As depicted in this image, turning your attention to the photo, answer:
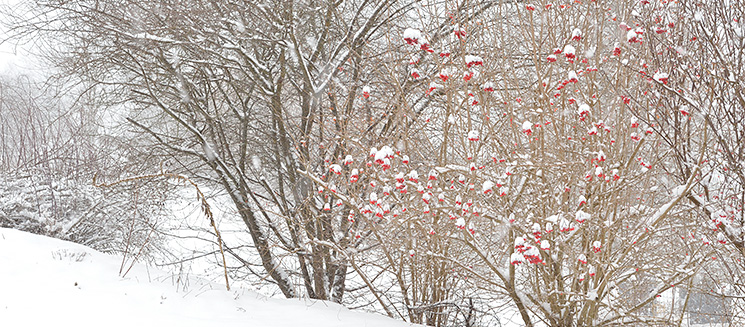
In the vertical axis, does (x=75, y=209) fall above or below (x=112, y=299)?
above

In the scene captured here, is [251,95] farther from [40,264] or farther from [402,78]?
[40,264]

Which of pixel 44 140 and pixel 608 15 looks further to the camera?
pixel 44 140

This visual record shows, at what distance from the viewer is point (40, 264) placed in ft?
15.4

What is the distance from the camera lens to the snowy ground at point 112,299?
3.51m

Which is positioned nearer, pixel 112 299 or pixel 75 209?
pixel 112 299

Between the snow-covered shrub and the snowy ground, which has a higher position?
the snow-covered shrub

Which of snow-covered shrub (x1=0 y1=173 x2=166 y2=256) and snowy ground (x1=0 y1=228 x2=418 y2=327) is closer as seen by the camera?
snowy ground (x1=0 y1=228 x2=418 y2=327)

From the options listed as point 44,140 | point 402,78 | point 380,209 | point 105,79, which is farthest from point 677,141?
point 44,140

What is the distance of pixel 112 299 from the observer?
13.0ft

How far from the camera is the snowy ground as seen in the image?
3.51m

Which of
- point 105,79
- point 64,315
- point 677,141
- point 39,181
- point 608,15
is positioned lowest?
point 64,315

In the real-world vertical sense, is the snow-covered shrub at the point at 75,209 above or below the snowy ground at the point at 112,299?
above

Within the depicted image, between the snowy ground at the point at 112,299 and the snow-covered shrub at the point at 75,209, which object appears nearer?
the snowy ground at the point at 112,299

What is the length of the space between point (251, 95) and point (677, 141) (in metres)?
5.72
